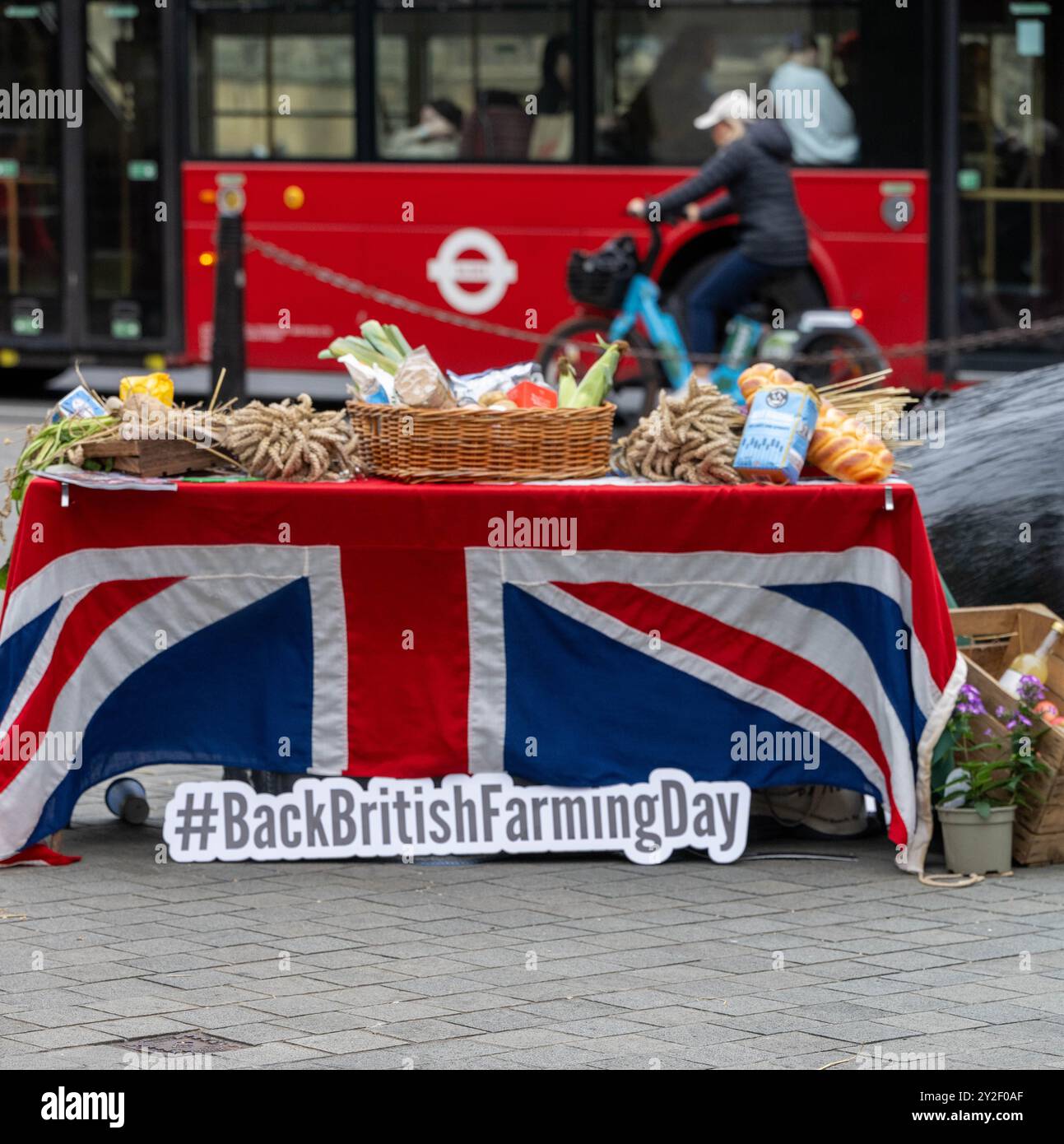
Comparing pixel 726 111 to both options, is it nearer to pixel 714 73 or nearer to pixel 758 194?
pixel 758 194

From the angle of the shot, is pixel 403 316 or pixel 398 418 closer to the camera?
pixel 398 418

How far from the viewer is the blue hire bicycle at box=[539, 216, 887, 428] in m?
14.1

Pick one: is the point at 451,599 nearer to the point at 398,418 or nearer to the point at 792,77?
the point at 398,418

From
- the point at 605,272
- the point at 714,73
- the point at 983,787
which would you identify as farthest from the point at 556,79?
the point at 983,787

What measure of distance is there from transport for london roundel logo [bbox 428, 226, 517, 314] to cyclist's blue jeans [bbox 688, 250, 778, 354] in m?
1.37

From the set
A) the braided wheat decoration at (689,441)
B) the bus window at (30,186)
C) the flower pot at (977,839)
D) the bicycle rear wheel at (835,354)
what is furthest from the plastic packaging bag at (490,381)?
the bus window at (30,186)

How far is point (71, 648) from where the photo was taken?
21.2ft

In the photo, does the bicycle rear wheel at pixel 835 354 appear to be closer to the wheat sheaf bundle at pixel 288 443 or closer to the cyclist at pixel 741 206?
the cyclist at pixel 741 206

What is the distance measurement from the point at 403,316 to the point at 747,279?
8.25ft

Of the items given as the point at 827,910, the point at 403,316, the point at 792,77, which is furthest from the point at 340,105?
the point at 827,910

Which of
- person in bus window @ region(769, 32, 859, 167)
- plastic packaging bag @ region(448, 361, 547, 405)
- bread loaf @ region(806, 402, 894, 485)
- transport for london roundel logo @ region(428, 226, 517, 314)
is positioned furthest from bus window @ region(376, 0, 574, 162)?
bread loaf @ region(806, 402, 894, 485)

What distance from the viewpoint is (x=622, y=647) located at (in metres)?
6.54

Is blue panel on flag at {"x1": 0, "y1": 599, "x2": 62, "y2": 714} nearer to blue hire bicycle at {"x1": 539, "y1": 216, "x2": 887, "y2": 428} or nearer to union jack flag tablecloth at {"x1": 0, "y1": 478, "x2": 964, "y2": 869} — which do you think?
union jack flag tablecloth at {"x1": 0, "y1": 478, "x2": 964, "y2": 869}
